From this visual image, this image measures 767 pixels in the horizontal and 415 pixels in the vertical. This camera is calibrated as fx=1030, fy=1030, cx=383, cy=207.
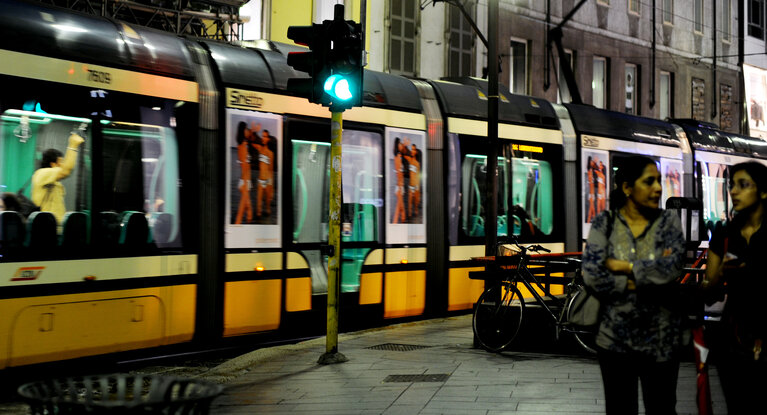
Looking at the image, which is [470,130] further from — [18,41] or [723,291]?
[723,291]

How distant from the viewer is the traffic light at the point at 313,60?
367 inches

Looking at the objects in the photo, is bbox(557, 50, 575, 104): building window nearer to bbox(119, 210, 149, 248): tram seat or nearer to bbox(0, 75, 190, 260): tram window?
bbox(0, 75, 190, 260): tram window

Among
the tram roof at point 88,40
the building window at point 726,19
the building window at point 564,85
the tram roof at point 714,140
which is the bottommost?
the tram roof at point 88,40

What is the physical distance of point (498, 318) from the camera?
10305mm

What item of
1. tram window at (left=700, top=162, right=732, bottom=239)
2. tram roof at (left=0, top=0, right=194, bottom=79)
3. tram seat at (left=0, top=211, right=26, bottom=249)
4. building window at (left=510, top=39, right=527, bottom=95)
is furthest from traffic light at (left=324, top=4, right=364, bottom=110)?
building window at (left=510, top=39, right=527, bottom=95)

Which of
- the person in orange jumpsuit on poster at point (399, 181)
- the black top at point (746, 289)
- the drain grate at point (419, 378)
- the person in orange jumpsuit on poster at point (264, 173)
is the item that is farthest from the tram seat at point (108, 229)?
the black top at point (746, 289)

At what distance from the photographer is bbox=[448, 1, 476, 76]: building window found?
26.2 m

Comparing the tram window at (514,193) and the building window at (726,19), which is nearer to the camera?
the tram window at (514,193)

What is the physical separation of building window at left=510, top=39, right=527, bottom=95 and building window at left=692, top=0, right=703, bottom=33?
34.7 feet

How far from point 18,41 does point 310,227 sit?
3.99m

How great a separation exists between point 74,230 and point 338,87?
2636mm

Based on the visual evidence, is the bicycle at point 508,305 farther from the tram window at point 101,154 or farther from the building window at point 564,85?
the building window at point 564,85

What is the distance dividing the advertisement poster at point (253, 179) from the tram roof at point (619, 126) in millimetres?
6827

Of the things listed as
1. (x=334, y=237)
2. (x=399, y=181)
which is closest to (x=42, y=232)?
(x=334, y=237)
